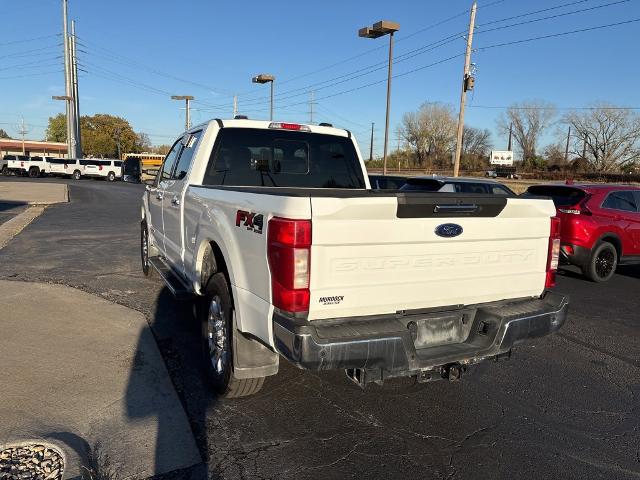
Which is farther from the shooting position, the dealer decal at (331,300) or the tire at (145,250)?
the tire at (145,250)

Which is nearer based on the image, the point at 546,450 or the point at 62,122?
the point at 546,450

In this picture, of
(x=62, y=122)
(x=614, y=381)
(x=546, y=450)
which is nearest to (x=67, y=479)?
(x=546, y=450)

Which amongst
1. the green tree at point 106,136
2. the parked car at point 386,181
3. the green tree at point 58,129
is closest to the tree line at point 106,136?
the green tree at point 106,136

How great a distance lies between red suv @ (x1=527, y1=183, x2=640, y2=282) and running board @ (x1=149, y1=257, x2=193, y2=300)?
6.32m

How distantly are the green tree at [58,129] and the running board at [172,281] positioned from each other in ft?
427

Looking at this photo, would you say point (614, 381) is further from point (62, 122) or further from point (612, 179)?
point (62, 122)

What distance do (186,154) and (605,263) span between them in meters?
7.24

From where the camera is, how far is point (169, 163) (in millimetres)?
6066

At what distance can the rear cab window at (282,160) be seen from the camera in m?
4.81

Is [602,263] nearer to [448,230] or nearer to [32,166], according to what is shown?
[448,230]

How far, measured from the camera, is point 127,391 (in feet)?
12.6

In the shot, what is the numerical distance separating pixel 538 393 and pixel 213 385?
2613 mm

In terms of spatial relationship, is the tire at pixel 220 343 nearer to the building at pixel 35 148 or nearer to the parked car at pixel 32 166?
the parked car at pixel 32 166

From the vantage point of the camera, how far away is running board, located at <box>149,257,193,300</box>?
4.72 m
